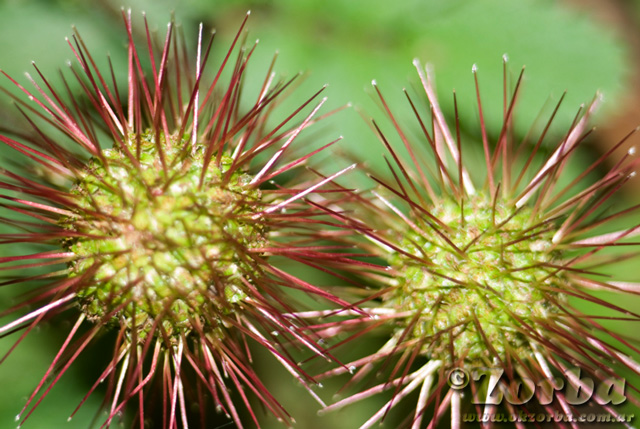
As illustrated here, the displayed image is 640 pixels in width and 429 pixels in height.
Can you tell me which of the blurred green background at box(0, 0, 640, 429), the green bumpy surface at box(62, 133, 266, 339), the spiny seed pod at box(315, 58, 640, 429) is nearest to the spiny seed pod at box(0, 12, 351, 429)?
the green bumpy surface at box(62, 133, 266, 339)

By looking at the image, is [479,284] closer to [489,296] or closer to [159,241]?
[489,296]

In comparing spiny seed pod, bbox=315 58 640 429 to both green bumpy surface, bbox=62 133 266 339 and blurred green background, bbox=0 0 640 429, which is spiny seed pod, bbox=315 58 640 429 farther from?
blurred green background, bbox=0 0 640 429

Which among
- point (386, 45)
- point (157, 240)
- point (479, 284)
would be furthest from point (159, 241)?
point (386, 45)

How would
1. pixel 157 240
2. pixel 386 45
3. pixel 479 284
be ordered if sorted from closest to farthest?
1. pixel 157 240
2. pixel 479 284
3. pixel 386 45

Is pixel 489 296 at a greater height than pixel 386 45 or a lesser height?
lesser

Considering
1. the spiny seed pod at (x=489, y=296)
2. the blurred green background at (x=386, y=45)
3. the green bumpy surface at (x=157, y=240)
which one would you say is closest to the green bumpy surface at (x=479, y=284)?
the spiny seed pod at (x=489, y=296)
